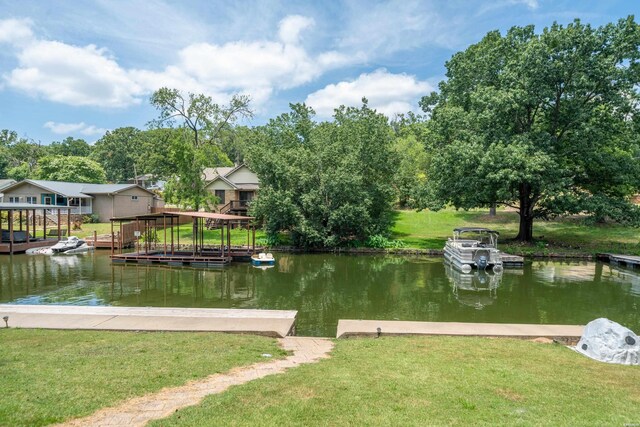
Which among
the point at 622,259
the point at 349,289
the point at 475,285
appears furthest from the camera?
the point at 622,259

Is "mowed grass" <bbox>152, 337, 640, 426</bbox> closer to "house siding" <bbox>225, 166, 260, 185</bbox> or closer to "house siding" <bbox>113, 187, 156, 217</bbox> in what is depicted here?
"house siding" <bbox>225, 166, 260, 185</bbox>

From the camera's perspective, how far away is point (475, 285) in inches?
730

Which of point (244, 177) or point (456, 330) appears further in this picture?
point (244, 177)

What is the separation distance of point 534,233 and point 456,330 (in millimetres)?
29709

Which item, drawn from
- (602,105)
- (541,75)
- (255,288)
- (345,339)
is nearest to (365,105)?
(541,75)

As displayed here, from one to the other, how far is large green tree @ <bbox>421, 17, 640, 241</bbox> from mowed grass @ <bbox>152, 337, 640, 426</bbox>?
20.6 m

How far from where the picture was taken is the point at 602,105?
27.7 metres

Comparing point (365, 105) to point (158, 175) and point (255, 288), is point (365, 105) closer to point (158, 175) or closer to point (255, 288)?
point (255, 288)

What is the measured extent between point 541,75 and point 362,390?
89.1 ft

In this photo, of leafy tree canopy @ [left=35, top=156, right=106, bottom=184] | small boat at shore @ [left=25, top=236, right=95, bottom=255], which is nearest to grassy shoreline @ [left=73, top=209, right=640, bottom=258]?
small boat at shore @ [left=25, top=236, right=95, bottom=255]

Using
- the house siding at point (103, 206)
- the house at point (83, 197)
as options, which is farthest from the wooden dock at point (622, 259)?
the house siding at point (103, 206)

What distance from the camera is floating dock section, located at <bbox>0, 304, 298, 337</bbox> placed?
9.58 meters

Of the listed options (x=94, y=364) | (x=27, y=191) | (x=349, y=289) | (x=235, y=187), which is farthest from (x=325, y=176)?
(x=27, y=191)

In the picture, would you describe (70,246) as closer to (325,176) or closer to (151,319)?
(325,176)
